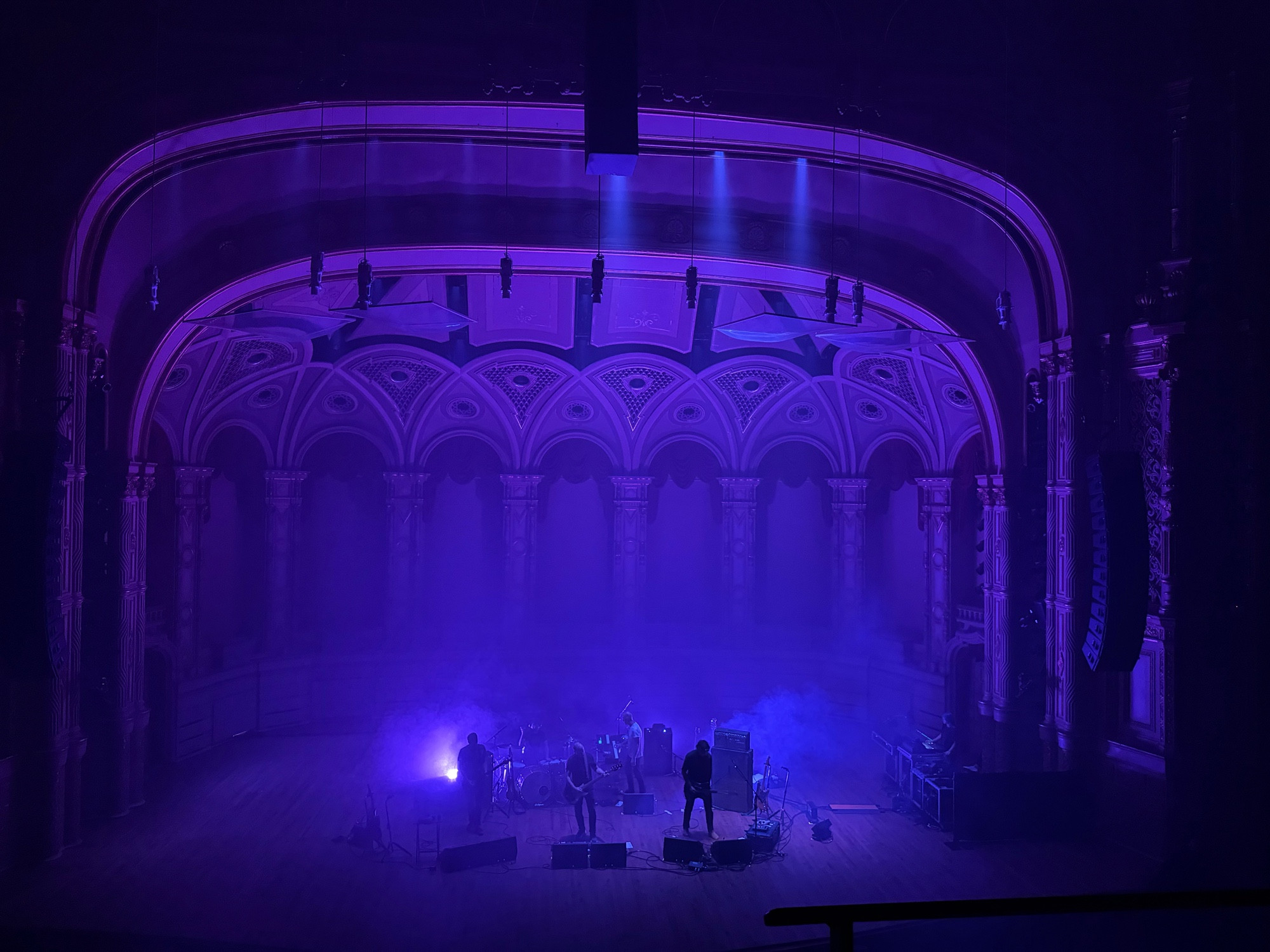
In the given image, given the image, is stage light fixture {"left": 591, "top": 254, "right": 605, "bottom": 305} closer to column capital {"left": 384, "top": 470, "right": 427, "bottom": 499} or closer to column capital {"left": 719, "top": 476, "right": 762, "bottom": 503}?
column capital {"left": 384, "top": 470, "right": 427, "bottom": 499}

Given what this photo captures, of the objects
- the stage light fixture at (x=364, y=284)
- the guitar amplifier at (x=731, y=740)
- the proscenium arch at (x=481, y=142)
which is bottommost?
the guitar amplifier at (x=731, y=740)

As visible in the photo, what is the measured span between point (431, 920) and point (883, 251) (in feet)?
29.1

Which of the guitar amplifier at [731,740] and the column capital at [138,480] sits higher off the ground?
the column capital at [138,480]

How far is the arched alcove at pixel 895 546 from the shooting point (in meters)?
15.3

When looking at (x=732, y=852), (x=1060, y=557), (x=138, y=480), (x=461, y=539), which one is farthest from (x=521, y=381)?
(x=1060, y=557)

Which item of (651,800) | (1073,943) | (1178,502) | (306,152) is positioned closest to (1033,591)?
(1178,502)

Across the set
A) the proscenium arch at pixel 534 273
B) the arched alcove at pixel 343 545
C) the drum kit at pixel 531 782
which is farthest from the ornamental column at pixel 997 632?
the arched alcove at pixel 343 545

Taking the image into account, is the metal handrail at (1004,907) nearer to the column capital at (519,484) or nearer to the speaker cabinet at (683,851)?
the speaker cabinet at (683,851)

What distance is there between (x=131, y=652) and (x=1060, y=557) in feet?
35.5

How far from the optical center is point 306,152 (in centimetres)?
906

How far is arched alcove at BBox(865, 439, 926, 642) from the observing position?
1531 centimetres

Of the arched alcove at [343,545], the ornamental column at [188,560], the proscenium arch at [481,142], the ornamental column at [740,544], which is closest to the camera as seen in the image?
the proscenium arch at [481,142]

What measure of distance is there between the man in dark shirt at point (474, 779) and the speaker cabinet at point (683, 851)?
245cm

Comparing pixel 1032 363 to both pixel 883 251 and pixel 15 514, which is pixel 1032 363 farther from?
pixel 15 514
